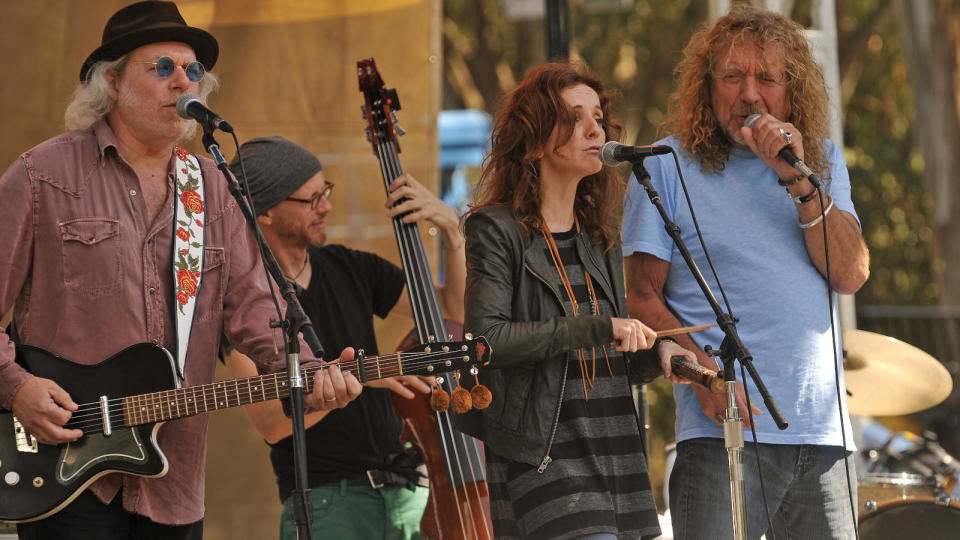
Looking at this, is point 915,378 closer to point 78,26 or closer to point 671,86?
point 78,26

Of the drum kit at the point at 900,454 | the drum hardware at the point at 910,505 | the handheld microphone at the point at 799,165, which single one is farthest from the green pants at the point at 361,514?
the drum hardware at the point at 910,505

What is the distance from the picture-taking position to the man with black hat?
10.4 ft

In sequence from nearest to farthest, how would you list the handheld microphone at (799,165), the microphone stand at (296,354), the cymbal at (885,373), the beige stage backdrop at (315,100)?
1. the microphone stand at (296,354)
2. the handheld microphone at (799,165)
3. the beige stage backdrop at (315,100)
4. the cymbal at (885,373)

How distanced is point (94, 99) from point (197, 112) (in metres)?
0.59

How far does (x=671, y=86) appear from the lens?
47.6 ft

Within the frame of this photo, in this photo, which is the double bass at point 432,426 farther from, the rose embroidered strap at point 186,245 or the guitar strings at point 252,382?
the rose embroidered strap at point 186,245

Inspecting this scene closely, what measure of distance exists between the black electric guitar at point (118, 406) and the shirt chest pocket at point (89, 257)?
0.20m

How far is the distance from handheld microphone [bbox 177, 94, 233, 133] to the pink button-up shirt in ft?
1.28

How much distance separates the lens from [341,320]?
4.21m

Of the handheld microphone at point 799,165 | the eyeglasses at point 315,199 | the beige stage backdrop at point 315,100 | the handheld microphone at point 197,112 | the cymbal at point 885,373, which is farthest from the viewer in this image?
the cymbal at point 885,373

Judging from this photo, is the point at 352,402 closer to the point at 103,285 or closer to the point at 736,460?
the point at 103,285

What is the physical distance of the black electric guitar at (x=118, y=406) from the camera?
121 inches

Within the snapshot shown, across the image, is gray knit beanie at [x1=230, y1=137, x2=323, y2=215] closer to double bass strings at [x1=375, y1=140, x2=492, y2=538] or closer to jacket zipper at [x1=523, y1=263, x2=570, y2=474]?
double bass strings at [x1=375, y1=140, x2=492, y2=538]

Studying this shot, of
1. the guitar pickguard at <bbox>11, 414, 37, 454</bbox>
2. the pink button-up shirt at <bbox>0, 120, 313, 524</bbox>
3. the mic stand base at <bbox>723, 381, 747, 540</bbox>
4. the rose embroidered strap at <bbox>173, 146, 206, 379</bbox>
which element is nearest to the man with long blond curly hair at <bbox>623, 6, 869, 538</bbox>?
the mic stand base at <bbox>723, 381, 747, 540</bbox>
